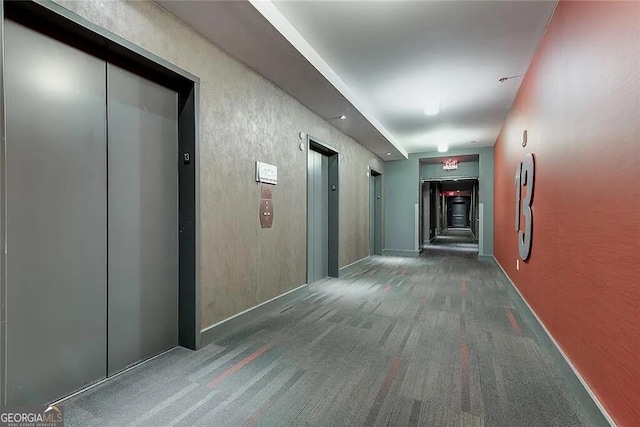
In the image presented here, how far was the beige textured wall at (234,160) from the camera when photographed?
8.08ft

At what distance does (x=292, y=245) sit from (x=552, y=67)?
3.58m

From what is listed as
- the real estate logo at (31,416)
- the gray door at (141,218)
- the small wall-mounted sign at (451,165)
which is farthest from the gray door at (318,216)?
the small wall-mounted sign at (451,165)

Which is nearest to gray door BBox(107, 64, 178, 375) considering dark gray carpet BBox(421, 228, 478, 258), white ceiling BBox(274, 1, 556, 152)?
white ceiling BBox(274, 1, 556, 152)

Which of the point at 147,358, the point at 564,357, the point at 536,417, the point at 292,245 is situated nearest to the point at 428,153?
the point at 292,245

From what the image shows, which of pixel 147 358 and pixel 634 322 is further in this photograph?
pixel 147 358

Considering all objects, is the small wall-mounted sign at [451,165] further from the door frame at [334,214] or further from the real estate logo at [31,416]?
the real estate logo at [31,416]

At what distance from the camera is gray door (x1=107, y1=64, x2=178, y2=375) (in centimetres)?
231

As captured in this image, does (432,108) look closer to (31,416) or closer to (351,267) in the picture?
(351,267)

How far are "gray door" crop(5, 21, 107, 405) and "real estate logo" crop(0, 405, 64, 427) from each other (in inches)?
2.6

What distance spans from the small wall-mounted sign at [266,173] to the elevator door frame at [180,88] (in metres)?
0.92

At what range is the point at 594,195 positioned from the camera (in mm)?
1857

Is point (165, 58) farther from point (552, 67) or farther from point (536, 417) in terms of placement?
point (536, 417)

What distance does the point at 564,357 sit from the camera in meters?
2.29

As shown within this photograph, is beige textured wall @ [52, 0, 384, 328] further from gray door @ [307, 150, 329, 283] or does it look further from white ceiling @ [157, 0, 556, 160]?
gray door @ [307, 150, 329, 283]
